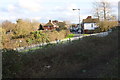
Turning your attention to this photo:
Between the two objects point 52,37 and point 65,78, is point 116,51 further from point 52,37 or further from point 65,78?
point 52,37

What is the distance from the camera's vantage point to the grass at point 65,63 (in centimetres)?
613

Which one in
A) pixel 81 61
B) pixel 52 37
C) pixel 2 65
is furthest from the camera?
pixel 52 37

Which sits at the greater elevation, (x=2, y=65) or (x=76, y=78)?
(x=2, y=65)

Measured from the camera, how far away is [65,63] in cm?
756

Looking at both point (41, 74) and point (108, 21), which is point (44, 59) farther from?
point (108, 21)

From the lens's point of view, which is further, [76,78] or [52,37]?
[52,37]

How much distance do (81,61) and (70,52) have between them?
4.11ft

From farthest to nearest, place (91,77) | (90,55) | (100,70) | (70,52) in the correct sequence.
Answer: (70,52)
(90,55)
(100,70)
(91,77)

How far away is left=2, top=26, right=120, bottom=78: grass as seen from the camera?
241 inches

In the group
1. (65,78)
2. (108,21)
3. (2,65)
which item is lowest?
(65,78)

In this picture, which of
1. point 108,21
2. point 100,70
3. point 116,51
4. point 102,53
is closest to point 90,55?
point 102,53

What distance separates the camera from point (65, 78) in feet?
20.4

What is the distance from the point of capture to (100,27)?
44.1 metres

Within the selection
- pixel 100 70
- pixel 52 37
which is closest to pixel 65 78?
pixel 100 70
